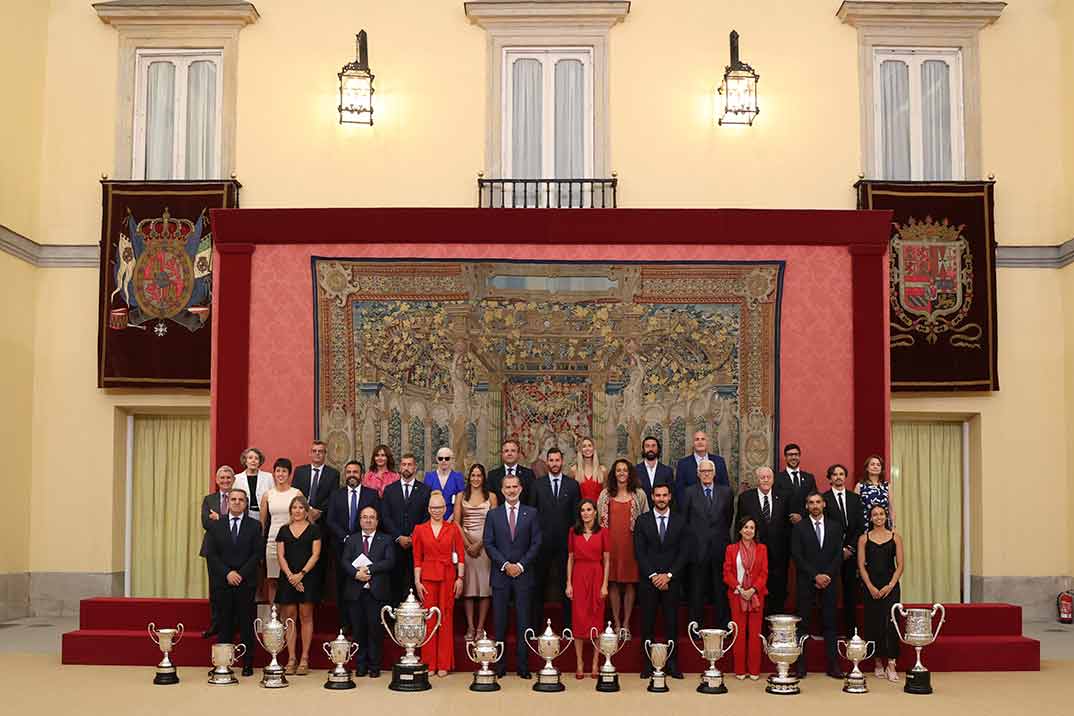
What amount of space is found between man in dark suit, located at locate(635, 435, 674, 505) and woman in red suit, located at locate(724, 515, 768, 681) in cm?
84

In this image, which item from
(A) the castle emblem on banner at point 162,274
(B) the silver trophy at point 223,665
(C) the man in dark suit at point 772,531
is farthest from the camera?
(A) the castle emblem on banner at point 162,274

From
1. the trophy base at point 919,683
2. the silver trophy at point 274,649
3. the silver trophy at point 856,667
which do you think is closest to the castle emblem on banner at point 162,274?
the silver trophy at point 274,649

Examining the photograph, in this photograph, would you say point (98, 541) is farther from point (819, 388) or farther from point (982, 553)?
point (982, 553)

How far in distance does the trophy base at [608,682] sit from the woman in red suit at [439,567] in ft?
4.38

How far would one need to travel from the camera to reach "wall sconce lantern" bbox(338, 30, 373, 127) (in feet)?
51.4

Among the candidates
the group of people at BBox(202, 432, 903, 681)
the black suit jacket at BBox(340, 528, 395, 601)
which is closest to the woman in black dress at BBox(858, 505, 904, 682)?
the group of people at BBox(202, 432, 903, 681)

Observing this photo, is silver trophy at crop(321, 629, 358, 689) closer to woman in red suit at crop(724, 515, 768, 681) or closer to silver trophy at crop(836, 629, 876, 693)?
woman in red suit at crop(724, 515, 768, 681)

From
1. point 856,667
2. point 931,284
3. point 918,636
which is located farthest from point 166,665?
point 931,284

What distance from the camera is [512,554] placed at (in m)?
10.8

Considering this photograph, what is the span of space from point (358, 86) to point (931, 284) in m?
6.89

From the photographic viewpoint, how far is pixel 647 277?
12.4m

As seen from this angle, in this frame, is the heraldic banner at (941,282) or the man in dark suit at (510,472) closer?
the man in dark suit at (510,472)

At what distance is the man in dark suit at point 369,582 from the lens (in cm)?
1085

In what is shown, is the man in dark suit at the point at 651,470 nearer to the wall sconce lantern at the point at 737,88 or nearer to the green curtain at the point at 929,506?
the green curtain at the point at 929,506
